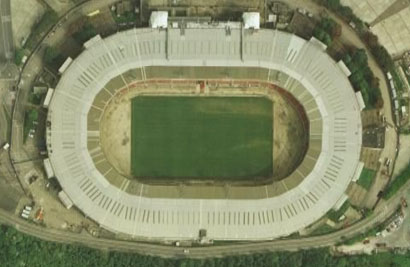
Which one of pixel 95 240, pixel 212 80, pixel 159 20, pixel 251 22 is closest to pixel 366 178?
pixel 212 80

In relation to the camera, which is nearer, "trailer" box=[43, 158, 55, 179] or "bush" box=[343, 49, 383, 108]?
"trailer" box=[43, 158, 55, 179]

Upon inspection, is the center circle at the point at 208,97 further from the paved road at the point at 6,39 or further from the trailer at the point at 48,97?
the paved road at the point at 6,39

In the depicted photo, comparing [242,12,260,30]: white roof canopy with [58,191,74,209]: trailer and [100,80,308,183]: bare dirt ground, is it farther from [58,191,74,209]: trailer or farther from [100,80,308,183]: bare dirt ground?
[58,191,74,209]: trailer

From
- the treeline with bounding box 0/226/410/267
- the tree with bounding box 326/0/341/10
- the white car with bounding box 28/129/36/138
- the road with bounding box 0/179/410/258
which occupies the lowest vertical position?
the treeline with bounding box 0/226/410/267

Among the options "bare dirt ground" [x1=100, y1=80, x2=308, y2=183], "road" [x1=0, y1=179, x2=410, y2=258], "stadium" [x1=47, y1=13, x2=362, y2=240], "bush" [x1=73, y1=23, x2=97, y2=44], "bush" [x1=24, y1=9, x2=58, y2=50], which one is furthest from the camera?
"bare dirt ground" [x1=100, y1=80, x2=308, y2=183]

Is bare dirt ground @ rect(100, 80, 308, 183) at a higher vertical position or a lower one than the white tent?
lower

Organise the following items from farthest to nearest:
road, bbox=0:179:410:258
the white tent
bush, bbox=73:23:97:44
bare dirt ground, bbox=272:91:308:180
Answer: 1. bare dirt ground, bbox=272:91:308:180
2. road, bbox=0:179:410:258
3. bush, bbox=73:23:97:44
4. the white tent

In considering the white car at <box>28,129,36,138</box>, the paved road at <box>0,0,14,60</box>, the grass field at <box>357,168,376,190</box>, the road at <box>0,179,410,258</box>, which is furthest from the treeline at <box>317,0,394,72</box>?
the white car at <box>28,129,36,138</box>
